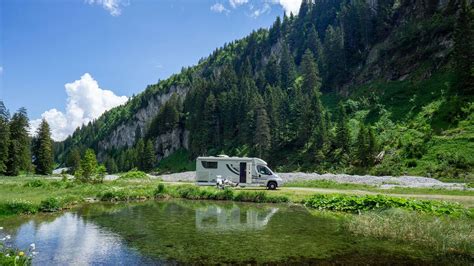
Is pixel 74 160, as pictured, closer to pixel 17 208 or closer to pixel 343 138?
pixel 343 138

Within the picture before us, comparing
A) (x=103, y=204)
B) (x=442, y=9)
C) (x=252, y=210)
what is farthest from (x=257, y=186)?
(x=442, y=9)

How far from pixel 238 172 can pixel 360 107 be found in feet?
150

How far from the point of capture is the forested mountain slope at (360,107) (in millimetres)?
47781

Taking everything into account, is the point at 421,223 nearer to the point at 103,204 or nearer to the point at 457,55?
the point at 103,204

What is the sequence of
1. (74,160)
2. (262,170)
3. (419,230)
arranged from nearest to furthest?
(419,230) → (262,170) → (74,160)

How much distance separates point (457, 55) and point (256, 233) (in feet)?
170

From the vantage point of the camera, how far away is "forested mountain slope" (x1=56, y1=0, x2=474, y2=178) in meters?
47.8

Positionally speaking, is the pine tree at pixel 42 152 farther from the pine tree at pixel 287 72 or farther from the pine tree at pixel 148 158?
the pine tree at pixel 287 72

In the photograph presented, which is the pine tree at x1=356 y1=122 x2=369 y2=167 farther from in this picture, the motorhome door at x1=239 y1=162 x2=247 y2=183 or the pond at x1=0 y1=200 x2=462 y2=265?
the pond at x1=0 y1=200 x2=462 y2=265

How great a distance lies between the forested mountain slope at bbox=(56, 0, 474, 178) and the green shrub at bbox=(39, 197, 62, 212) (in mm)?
37159

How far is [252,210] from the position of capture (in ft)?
82.9

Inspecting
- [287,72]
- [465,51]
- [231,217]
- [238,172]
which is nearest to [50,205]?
[231,217]

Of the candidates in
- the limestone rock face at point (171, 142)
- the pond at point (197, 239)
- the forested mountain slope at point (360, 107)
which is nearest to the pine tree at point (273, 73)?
the forested mountain slope at point (360, 107)

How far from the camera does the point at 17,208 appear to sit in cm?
2292
